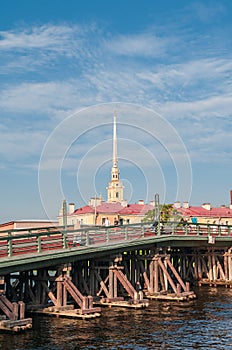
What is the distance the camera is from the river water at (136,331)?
2222 cm

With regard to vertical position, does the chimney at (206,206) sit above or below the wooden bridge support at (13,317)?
above

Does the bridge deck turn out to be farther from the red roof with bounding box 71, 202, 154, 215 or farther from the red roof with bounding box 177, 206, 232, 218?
the red roof with bounding box 177, 206, 232, 218

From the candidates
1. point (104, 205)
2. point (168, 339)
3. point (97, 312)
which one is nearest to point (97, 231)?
point (97, 312)

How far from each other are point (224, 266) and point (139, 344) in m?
25.4

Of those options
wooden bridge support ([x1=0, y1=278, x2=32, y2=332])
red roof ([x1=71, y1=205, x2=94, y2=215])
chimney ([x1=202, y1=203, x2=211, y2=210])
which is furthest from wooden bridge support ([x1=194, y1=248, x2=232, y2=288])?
chimney ([x1=202, y1=203, x2=211, y2=210])

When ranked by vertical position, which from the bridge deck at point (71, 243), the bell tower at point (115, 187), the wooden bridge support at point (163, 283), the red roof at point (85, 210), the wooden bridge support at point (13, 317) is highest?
the bell tower at point (115, 187)

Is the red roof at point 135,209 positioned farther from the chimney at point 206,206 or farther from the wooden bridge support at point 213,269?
the wooden bridge support at point 213,269

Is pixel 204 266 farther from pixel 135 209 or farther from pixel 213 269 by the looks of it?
pixel 135 209

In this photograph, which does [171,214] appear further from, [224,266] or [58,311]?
[58,311]

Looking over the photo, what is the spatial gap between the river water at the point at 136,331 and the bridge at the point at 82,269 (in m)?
0.91

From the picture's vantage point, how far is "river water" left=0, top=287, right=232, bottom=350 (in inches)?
875

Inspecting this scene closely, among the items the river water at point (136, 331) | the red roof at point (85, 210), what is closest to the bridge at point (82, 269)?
the river water at point (136, 331)

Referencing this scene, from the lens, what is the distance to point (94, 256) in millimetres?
30297

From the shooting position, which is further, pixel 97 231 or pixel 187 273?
pixel 187 273
